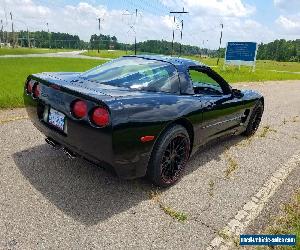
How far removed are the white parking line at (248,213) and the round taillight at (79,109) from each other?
160cm

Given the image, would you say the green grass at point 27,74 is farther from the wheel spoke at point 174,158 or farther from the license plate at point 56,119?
the wheel spoke at point 174,158

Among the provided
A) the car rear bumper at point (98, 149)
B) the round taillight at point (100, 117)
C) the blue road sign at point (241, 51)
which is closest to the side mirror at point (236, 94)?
Result: the car rear bumper at point (98, 149)

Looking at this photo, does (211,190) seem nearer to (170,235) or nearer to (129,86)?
(170,235)

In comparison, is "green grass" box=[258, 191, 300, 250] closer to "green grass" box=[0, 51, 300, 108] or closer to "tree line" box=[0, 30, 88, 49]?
"green grass" box=[0, 51, 300, 108]

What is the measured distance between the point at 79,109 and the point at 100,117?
0.28m

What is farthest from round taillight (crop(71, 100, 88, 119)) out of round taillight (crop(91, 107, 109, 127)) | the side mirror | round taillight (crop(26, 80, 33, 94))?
the side mirror

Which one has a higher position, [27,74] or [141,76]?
[141,76]

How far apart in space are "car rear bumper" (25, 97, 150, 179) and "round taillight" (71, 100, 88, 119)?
0.07 metres

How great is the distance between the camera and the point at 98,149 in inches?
112

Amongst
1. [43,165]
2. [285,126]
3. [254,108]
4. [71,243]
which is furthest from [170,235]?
[285,126]

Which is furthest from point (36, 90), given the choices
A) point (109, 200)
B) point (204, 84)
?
point (204, 84)

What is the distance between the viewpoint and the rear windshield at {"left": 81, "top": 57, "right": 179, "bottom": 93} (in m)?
3.45

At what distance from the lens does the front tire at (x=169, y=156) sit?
10.7ft

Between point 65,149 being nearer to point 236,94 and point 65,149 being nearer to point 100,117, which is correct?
point 100,117
